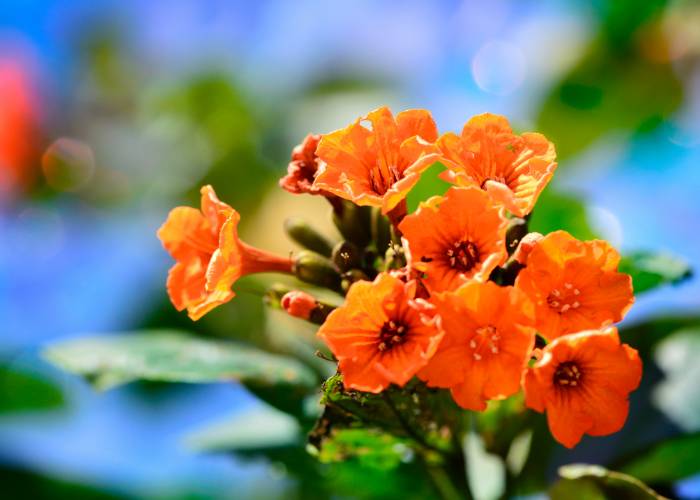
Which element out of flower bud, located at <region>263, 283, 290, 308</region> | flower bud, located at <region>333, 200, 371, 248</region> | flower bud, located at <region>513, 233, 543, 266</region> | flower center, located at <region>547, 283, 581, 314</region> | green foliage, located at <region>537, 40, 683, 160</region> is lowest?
flower center, located at <region>547, 283, 581, 314</region>

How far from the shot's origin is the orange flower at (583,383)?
1301 millimetres

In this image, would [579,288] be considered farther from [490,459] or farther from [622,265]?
[490,459]

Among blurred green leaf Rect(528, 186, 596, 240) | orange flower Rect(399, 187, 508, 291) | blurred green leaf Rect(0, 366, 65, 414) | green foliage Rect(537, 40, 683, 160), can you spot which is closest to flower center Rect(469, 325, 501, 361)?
orange flower Rect(399, 187, 508, 291)

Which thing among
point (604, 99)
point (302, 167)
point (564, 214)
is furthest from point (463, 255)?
point (604, 99)

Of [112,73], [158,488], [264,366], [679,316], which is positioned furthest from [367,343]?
[112,73]

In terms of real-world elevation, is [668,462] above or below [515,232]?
below

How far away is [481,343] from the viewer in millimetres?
1328

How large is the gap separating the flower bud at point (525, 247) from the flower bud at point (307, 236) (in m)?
0.51

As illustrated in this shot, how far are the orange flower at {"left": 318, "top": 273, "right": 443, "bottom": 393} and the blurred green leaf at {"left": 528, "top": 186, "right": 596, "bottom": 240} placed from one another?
111cm

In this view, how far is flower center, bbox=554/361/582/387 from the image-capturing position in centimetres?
135

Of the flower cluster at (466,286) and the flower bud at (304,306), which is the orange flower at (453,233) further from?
the flower bud at (304,306)

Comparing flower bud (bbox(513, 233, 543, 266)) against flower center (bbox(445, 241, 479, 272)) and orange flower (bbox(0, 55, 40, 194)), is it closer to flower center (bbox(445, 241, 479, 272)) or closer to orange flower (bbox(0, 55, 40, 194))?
flower center (bbox(445, 241, 479, 272))

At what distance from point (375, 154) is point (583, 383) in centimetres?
58

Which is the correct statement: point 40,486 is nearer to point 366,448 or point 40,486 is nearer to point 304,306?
point 366,448
